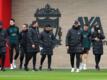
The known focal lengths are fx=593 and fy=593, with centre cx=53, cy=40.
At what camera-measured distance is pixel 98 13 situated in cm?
2816

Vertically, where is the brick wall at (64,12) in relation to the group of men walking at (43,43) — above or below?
above

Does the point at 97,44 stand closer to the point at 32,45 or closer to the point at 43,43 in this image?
the point at 43,43

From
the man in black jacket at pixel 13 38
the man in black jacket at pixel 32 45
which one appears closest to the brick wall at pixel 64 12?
the man in black jacket at pixel 13 38

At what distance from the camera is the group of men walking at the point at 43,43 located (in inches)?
912

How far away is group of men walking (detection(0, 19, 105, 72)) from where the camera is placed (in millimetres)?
23156

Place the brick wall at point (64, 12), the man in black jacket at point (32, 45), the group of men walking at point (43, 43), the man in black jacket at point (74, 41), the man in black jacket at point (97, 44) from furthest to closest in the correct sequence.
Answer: the brick wall at point (64, 12) < the man in black jacket at point (97, 44) < the man in black jacket at point (32, 45) < the group of men walking at point (43, 43) < the man in black jacket at point (74, 41)

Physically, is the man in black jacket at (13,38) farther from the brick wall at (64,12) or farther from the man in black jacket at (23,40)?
the brick wall at (64,12)

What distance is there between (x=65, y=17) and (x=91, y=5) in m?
1.38

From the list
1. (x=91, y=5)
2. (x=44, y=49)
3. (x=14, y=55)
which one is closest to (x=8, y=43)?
(x=14, y=55)

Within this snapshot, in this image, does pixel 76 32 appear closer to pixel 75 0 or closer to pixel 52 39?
pixel 52 39

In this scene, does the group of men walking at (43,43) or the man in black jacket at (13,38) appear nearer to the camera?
the group of men walking at (43,43)

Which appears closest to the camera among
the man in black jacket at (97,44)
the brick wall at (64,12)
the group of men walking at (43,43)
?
the group of men walking at (43,43)

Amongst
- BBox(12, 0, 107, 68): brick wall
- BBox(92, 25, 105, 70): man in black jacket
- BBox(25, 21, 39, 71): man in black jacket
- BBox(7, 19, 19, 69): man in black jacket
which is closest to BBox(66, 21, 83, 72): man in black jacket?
BBox(25, 21, 39, 71): man in black jacket

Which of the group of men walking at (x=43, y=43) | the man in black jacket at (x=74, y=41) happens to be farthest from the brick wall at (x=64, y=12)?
the man in black jacket at (x=74, y=41)
